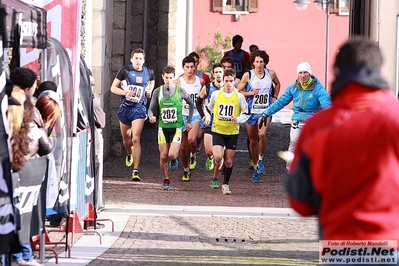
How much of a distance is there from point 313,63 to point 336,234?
38.0 meters

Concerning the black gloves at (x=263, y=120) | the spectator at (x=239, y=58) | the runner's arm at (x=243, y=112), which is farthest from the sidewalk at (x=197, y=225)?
the spectator at (x=239, y=58)

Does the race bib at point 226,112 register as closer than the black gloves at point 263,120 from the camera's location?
Yes

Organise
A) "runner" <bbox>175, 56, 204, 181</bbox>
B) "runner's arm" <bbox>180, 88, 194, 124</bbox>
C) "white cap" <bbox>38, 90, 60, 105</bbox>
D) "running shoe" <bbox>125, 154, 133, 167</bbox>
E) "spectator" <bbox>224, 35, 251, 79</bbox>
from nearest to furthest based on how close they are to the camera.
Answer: "white cap" <bbox>38, 90, 60, 105</bbox>, "runner's arm" <bbox>180, 88, 194, 124</bbox>, "runner" <bbox>175, 56, 204, 181</bbox>, "running shoe" <bbox>125, 154, 133, 167</bbox>, "spectator" <bbox>224, 35, 251, 79</bbox>

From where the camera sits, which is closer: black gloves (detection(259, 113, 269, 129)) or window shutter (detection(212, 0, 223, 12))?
black gloves (detection(259, 113, 269, 129))

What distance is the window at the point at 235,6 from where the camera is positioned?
1654 inches

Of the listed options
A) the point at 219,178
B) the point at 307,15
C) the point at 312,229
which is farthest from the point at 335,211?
the point at 307,15

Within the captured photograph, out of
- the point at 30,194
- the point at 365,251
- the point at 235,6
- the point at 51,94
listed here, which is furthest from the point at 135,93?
the point at 235,6

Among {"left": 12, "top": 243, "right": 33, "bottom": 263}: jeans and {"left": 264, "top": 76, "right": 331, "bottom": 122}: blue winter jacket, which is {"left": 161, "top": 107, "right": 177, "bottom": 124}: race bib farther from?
{"left": 12, "top": 243, "right": 33, "bottom": 263}: jeans

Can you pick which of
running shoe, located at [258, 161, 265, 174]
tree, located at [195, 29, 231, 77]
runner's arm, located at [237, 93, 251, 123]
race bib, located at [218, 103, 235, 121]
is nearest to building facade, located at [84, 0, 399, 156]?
tree, located at [195, 29, 231, 77]

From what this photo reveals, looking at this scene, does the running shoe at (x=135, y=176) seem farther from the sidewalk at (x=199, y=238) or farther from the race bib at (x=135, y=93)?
the sidewalk at (x=199, y=238)

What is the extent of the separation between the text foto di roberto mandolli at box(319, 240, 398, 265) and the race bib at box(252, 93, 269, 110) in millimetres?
12168

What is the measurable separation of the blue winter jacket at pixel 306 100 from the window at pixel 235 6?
2789 cm

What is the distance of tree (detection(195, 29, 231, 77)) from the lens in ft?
129

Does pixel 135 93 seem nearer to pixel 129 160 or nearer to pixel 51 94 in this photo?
pixel 129 160
